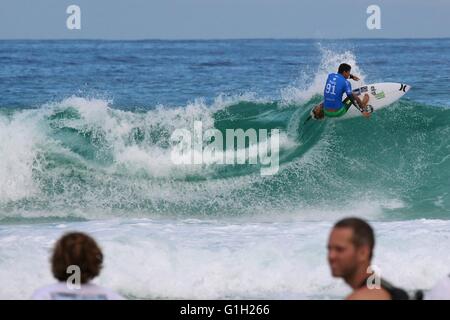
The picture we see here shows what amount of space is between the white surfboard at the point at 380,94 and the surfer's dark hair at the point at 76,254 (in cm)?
1162

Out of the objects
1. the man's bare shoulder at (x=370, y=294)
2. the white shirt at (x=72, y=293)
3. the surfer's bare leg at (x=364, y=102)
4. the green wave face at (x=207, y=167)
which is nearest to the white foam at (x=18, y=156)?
the green wave face at (x=207, y=167)

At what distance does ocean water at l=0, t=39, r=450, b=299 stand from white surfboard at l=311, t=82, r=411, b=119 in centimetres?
42

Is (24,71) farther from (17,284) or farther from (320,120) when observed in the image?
(17,284)

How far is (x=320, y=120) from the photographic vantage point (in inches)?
626

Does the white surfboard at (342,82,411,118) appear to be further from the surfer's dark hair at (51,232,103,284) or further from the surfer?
the surfer's dark hair at (51,232,103,284)

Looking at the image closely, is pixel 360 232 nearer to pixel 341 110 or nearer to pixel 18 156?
pixel 341 110

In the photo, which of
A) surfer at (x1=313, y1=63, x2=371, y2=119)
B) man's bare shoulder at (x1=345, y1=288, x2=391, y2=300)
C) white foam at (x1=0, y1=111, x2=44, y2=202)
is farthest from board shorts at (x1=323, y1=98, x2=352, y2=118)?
man's bare shoulder at (x1=345, y1=288, x2=391, y2=300)

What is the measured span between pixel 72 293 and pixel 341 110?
11.2 meters

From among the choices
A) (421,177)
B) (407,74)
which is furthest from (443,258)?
(407,74)

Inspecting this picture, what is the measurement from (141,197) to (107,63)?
2843cm

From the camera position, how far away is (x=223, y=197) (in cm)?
1377

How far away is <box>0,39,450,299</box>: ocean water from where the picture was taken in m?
8.87

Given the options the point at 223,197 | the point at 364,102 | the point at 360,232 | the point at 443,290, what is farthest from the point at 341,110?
the point at 360,232

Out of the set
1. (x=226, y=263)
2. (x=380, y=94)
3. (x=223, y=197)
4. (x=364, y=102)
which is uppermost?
(x=380, y=94)
